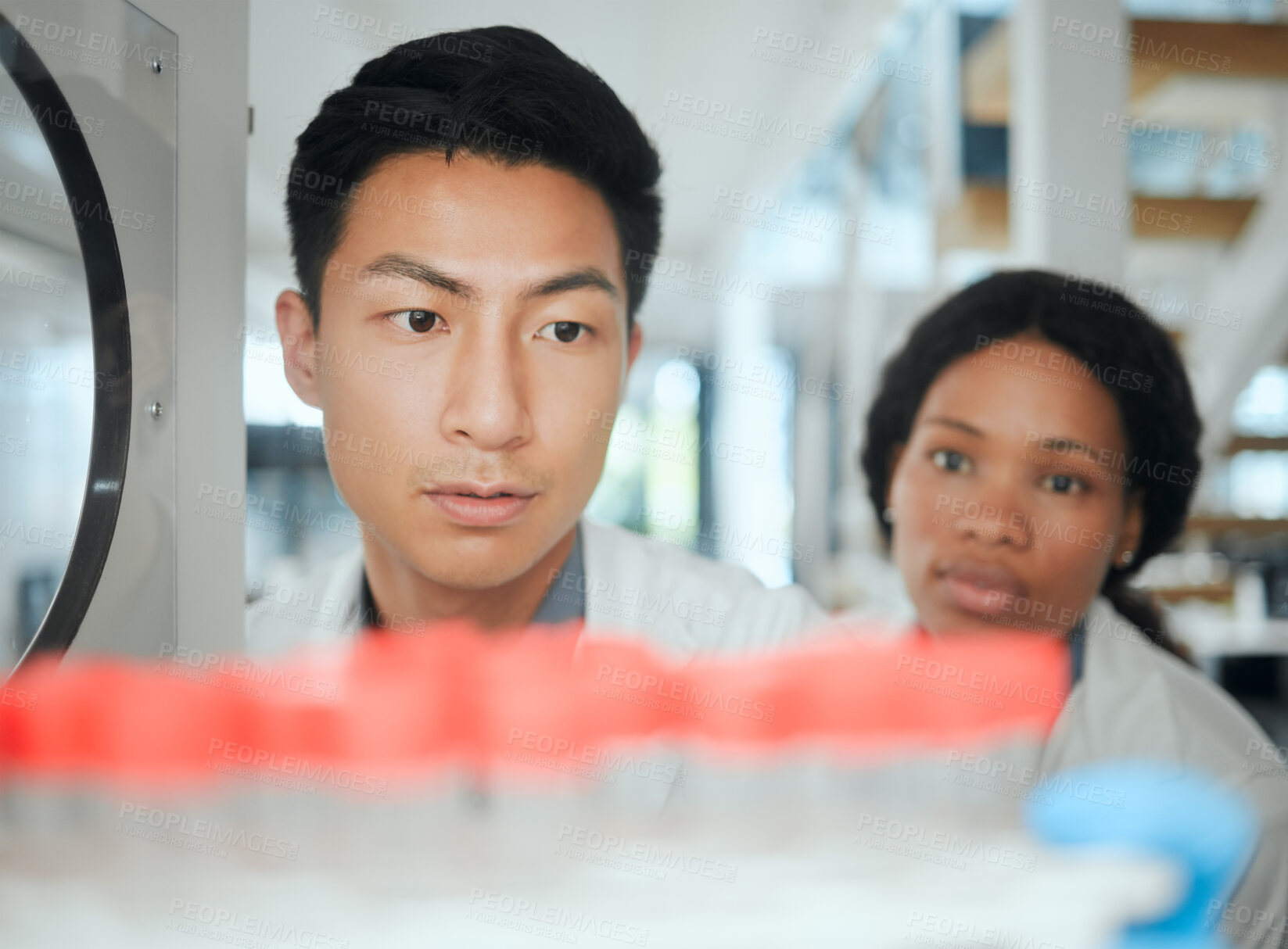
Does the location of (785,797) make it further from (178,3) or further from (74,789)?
(178,3)

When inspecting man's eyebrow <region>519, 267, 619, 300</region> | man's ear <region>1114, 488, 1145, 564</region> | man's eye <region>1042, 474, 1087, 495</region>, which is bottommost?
man's ear <region>1114, 488, 1145, 564</region>

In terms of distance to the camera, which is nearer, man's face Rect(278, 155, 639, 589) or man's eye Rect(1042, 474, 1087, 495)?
man's face Rect(278, 155, 639, 589)

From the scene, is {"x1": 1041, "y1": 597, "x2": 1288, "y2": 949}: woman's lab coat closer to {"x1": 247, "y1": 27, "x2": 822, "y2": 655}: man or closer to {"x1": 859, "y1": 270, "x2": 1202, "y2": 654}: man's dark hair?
{"x1": 859, "y1": 270, "x2": 1202, "y2": 654}: man's dark hair

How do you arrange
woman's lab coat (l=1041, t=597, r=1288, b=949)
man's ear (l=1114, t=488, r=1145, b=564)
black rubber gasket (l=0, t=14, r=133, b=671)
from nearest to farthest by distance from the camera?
black rubber gasket (l=0, t=14, r=133, b=671), woman's lab coat (l=1041, t=597, r=1288, b=949), man's ear (l=1114, t=488, r=1145, b=564)

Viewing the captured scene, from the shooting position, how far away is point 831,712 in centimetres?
97

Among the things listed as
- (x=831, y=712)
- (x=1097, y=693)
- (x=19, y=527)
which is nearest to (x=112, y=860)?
(x=19, y=527)

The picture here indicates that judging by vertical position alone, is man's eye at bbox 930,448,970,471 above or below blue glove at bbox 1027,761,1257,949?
above

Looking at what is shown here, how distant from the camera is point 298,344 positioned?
86 cm

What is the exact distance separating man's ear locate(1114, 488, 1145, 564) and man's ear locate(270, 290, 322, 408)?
0.93 meters

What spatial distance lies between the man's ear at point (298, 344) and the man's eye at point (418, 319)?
98mm

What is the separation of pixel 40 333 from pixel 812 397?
0.77 metres

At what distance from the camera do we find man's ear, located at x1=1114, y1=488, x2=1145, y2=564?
1.07m

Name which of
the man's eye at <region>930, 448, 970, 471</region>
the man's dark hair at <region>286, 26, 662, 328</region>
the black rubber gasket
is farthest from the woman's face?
the black rubber gasket

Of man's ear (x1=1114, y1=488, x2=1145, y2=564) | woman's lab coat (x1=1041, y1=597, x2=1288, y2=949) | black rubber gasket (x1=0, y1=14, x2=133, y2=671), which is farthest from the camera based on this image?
man's ear (x1=1114, y1=488, x2=1145, y2=564)
